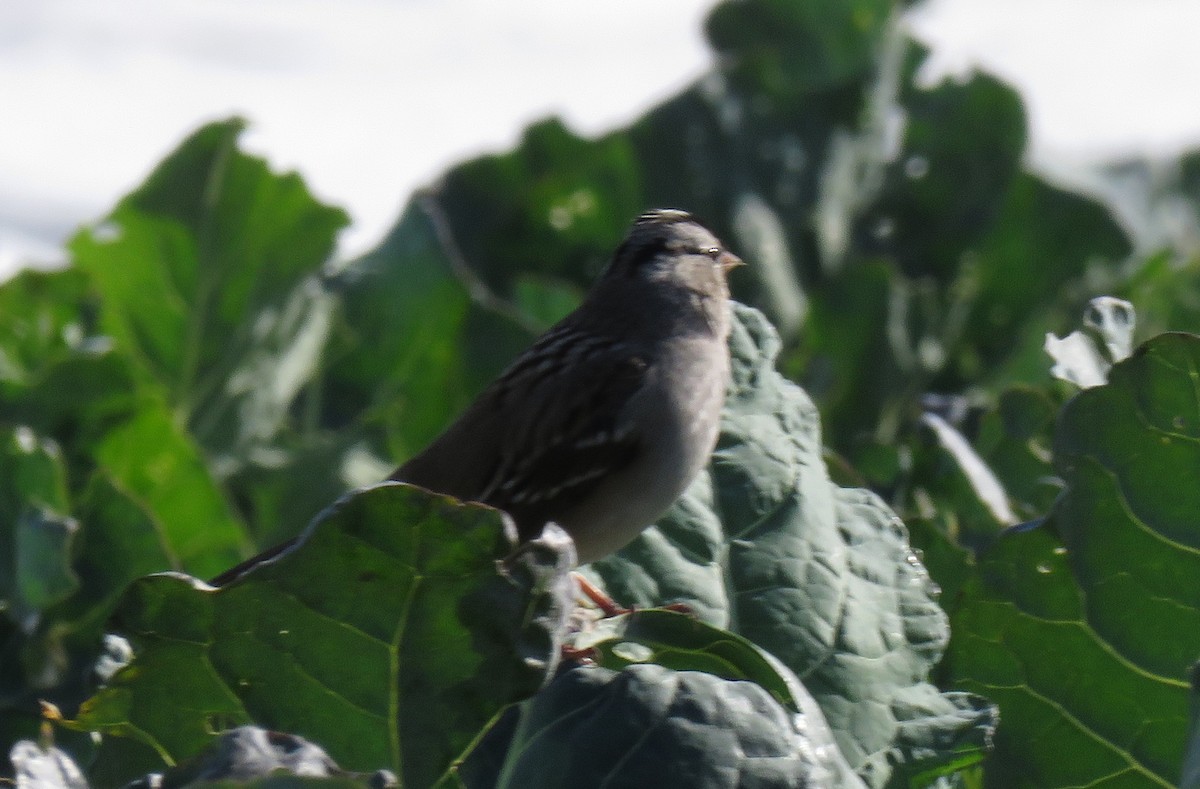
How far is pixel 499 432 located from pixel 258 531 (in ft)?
2.27

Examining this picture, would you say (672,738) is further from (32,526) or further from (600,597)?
(32,526)

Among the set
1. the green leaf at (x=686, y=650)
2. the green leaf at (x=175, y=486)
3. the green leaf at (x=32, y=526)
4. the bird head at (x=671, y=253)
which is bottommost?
the green leaf at (x=175, y=486)

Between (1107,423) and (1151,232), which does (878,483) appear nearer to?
(1107,423)

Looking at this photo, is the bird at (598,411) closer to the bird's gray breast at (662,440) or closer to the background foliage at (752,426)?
the bird's gray breast at (662,440)

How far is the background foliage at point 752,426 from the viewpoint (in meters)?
1.73

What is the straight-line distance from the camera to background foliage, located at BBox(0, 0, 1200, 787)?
173 centimetres

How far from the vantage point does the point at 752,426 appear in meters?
2.23

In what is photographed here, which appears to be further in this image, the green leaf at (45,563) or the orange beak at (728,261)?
the orange beak at (728,261)

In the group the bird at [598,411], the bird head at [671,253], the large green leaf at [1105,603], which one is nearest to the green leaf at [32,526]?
the bird at [598,411]

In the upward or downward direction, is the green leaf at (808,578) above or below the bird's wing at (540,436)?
above

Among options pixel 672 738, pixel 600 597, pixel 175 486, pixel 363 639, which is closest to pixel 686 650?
pixel 672 738

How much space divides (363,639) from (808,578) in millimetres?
591

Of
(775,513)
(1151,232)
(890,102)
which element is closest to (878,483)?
(775,513)

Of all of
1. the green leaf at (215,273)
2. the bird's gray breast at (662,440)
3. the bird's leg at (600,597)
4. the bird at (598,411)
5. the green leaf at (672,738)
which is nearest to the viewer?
the green leaf at (672,738)
